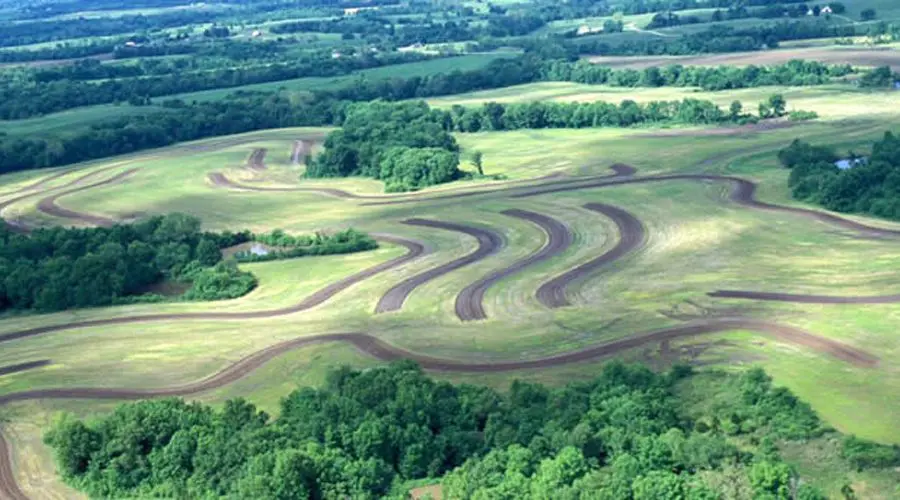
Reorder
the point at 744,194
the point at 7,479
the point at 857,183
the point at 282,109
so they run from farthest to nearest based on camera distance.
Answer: the point at 282,109
the point at 744,194
the point at 857,183
the point at 7,479

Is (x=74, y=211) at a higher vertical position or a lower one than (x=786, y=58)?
lower

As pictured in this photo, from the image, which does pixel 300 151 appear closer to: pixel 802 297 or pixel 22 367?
pixel 22 367

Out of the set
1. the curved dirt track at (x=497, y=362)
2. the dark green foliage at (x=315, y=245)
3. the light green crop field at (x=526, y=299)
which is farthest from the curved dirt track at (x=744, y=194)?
the curved dirt track at (x=497, y=362)

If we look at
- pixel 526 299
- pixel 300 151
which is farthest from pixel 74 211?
pixel 526 299

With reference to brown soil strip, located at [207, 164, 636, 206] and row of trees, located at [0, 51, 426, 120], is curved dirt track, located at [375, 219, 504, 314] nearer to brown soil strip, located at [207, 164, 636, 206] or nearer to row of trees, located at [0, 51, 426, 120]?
brown soil strip, located at [207, 164, 636, 206]

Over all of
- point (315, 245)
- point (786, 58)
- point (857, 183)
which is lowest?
point (315, 245)

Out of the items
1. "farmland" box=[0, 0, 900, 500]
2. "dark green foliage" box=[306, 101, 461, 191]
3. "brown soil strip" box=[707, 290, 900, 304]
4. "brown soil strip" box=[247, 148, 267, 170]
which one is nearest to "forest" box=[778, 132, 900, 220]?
"farmland" box=[0, 0, 900, 500]

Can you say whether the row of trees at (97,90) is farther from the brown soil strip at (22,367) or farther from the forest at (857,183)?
the forest at (857,183)

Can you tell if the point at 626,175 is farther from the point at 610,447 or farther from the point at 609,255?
the point at 610,447
